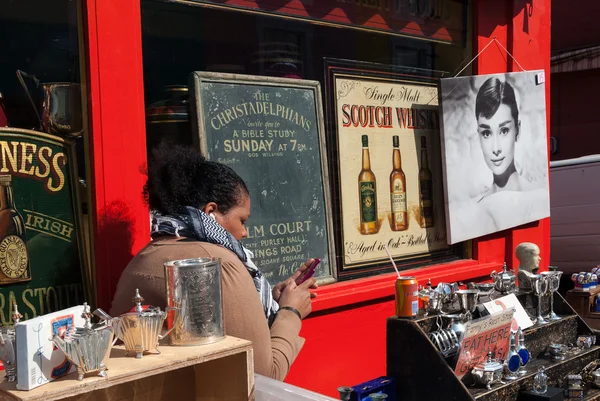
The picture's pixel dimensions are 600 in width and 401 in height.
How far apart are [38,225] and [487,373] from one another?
1899 millimetres

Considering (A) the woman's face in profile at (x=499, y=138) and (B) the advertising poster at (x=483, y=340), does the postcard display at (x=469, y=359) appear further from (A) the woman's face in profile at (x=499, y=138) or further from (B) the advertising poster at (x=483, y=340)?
(A) the woman's face in profile at (x=499, y=138)

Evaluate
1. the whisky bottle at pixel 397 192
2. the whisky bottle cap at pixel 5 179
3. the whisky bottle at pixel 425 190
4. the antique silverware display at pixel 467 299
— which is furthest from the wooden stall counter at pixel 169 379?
the whisky bottle at pixel 425 190

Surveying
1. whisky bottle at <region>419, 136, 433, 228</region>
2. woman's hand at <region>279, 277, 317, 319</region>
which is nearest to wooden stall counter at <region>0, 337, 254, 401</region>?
woman's hand at <region>279, 277, 317, 319</region>

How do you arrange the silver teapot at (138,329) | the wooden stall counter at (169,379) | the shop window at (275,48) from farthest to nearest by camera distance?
the shop window at (275,48) < the silver teapot at (138,329) < the wooden stall counter at (169,379)

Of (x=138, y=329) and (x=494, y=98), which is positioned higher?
(x=494, y=98)

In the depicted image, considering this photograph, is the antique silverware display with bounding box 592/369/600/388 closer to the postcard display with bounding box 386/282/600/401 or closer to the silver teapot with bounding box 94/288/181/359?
the postcard display with bounding box 386/282/600/401

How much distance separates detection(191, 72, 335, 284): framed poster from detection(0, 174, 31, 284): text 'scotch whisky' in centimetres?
91

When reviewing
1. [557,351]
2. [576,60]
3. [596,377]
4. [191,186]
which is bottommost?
[596,377]

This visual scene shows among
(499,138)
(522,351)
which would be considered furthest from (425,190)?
(522,351)

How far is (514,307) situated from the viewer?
2.99 m

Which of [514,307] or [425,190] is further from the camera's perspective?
[425,190]

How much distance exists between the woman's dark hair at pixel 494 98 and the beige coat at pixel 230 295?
2.85 m

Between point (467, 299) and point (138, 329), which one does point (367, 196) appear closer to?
point (467, 299)

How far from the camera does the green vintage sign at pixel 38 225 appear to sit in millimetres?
2426
